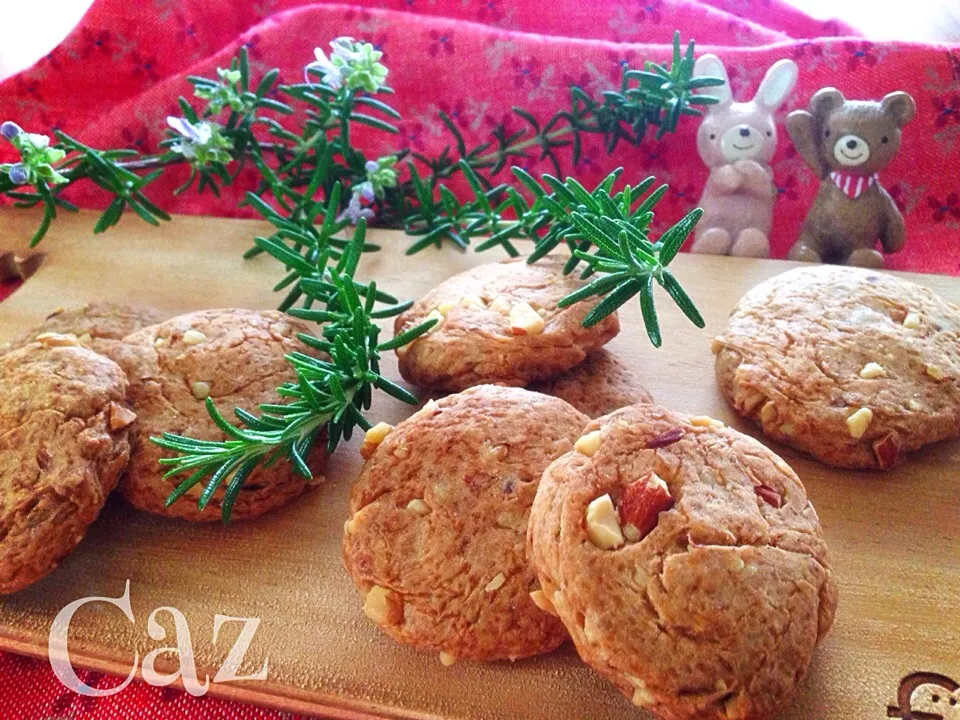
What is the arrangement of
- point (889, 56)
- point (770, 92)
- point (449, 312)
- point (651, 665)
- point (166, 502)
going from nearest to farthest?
point (651, 665) < point (166, 502) < point (449, 312) < point (770, 92) < point (889, 56)

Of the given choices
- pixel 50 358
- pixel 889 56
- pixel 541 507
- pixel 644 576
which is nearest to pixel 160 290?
pixel 50 358

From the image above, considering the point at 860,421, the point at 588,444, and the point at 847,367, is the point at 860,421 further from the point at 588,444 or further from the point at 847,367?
the point at 588,444

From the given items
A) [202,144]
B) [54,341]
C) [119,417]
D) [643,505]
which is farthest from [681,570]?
[202,144]

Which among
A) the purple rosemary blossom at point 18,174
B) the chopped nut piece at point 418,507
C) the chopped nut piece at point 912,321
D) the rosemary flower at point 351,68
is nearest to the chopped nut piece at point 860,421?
the chopped nut piece at point 912,321

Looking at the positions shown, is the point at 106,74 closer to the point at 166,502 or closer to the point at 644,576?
the point at 166,502

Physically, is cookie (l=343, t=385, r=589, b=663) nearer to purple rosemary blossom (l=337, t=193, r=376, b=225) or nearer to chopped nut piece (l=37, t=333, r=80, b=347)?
chopped nut piece (l=37, t=333, r=80, b=347)
